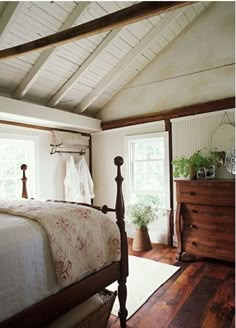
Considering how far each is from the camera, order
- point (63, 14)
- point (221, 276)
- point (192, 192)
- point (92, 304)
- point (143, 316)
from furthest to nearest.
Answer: point (192, 192)
point (221, 276)
point (63, 14)
point (143, 316)
point (92, 304)

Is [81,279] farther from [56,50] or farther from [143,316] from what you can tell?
[56,50]

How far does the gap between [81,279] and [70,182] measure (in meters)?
2.60

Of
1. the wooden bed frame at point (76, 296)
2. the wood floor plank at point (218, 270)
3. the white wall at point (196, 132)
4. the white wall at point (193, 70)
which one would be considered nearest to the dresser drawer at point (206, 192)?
the white wall at point (196, 132)

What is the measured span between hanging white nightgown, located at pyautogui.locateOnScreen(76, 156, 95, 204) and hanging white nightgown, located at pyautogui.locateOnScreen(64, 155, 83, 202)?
104 millimetres

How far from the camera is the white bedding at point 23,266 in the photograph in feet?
3.93

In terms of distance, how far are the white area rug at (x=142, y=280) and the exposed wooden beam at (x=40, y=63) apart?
8.85 ft

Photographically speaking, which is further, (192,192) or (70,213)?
(192,192)

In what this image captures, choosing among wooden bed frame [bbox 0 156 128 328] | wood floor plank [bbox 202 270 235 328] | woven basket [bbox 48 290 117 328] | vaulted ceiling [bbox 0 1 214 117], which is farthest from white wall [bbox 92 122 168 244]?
woven basket [bbox 48 290 117 328]

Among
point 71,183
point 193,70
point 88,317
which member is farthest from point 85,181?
point 88,317

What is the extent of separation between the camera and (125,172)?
14.1ft

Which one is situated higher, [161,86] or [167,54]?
[167,54]

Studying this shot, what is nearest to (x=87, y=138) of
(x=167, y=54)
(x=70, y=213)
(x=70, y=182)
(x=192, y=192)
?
(x=70, y=182)

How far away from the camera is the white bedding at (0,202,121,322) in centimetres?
120

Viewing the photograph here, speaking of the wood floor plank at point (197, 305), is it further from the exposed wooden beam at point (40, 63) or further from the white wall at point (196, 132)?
the exposed wooden beam at point (40, 63)
